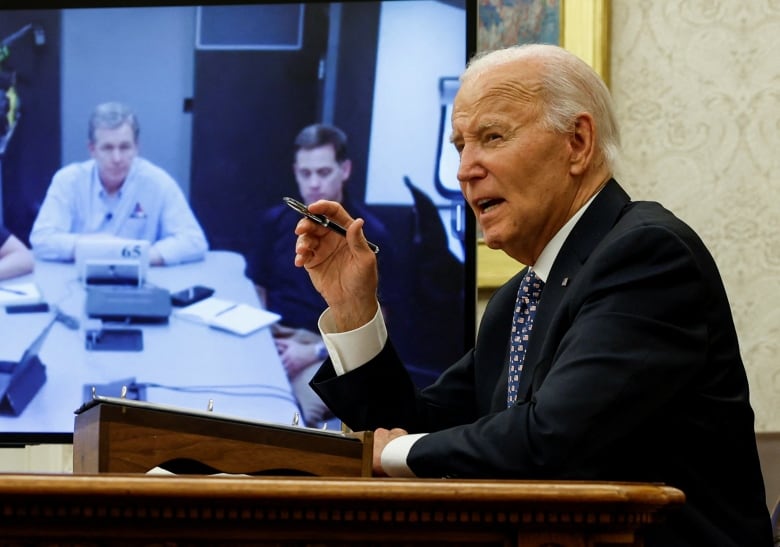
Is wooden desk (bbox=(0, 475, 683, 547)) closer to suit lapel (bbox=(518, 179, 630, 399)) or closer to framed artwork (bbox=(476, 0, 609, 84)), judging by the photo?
suit lapel (bbox=(518, 179, 630, 399))

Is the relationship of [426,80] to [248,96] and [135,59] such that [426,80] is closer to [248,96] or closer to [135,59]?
[248,96]

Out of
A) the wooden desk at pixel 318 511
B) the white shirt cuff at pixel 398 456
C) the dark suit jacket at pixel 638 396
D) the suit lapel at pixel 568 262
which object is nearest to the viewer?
the wooden desk at pixel 318 511

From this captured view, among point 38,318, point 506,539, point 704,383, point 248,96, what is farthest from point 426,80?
point 506,539

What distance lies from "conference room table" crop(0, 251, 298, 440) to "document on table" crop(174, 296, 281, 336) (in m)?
0.02

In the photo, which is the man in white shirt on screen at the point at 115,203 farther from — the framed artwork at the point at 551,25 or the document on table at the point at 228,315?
the framed artwork at the point at 551,25

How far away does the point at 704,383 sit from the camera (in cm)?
182

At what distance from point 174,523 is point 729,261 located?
2590 millimetres

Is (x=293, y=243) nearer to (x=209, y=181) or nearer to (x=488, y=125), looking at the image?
(x=209, y=181)

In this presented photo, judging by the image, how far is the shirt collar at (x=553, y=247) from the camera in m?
2.14

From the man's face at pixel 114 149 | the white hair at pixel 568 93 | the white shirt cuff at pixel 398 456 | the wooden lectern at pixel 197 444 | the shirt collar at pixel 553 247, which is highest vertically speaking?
the white hair at pixel 568 93

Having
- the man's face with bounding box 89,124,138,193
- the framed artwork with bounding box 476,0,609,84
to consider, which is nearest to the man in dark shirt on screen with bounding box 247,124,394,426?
the man's face with bounding box 89,124,138,193

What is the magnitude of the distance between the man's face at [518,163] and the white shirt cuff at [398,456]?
50cm

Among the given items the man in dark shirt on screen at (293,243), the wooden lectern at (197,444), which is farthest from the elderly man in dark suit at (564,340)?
the man in dark shirt on screen at (293,243)

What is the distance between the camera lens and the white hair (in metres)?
2.16
